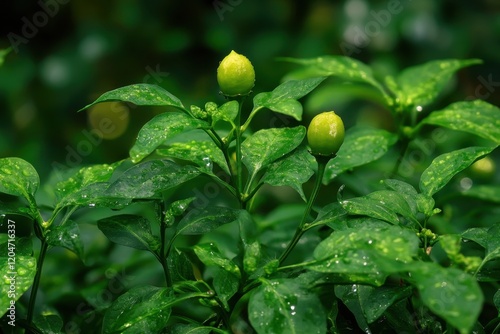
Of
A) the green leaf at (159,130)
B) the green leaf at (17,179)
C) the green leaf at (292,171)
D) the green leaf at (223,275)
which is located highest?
the green leaf at (159,130)

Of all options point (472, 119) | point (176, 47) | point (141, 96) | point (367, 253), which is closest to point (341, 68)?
point (472, 119)

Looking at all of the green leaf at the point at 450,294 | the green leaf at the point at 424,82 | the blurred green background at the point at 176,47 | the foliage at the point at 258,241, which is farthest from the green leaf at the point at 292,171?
the blurred green background at the point at 176,47

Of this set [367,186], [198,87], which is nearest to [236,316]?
[367,186]

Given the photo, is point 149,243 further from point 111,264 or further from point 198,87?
point 198,87

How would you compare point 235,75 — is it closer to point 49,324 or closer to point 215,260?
point 215,260

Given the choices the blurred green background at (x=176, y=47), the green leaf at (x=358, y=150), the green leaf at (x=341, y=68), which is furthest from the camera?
the blurred green background at (x=176, y=47)

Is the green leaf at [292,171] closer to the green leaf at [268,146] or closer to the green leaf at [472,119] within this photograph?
the green leaf at [268,146]
